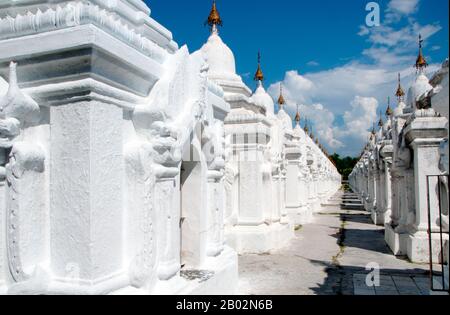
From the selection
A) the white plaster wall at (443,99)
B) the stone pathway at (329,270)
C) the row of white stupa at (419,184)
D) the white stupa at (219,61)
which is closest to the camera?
the white plaster wall at (443,99)

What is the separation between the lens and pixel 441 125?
334 inches

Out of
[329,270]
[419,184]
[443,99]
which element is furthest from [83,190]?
[419,184]

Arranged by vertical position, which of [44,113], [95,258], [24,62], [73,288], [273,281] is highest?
[24,62]

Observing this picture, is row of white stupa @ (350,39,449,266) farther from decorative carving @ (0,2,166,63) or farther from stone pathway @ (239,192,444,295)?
decorative carving @ (0,2,166,63)

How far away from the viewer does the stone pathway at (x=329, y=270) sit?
22.3 feet

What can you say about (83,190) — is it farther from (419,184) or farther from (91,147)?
(419,184)

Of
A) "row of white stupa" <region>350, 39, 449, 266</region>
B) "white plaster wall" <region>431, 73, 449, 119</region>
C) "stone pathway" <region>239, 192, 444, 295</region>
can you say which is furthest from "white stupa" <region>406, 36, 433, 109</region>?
"white plaster wall" <region>431, 73, 449, 119</region>

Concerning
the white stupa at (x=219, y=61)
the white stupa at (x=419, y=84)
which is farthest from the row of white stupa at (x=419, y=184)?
the white stupa at (x=219, y=61)

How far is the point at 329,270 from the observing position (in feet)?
26.8

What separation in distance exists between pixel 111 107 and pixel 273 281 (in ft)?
16.1

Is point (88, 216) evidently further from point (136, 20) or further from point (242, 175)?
point (242, 175)

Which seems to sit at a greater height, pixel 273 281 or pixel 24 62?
pixel 24 62

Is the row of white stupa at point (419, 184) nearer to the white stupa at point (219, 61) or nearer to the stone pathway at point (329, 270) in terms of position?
the stone pathway at point (329, 270)
